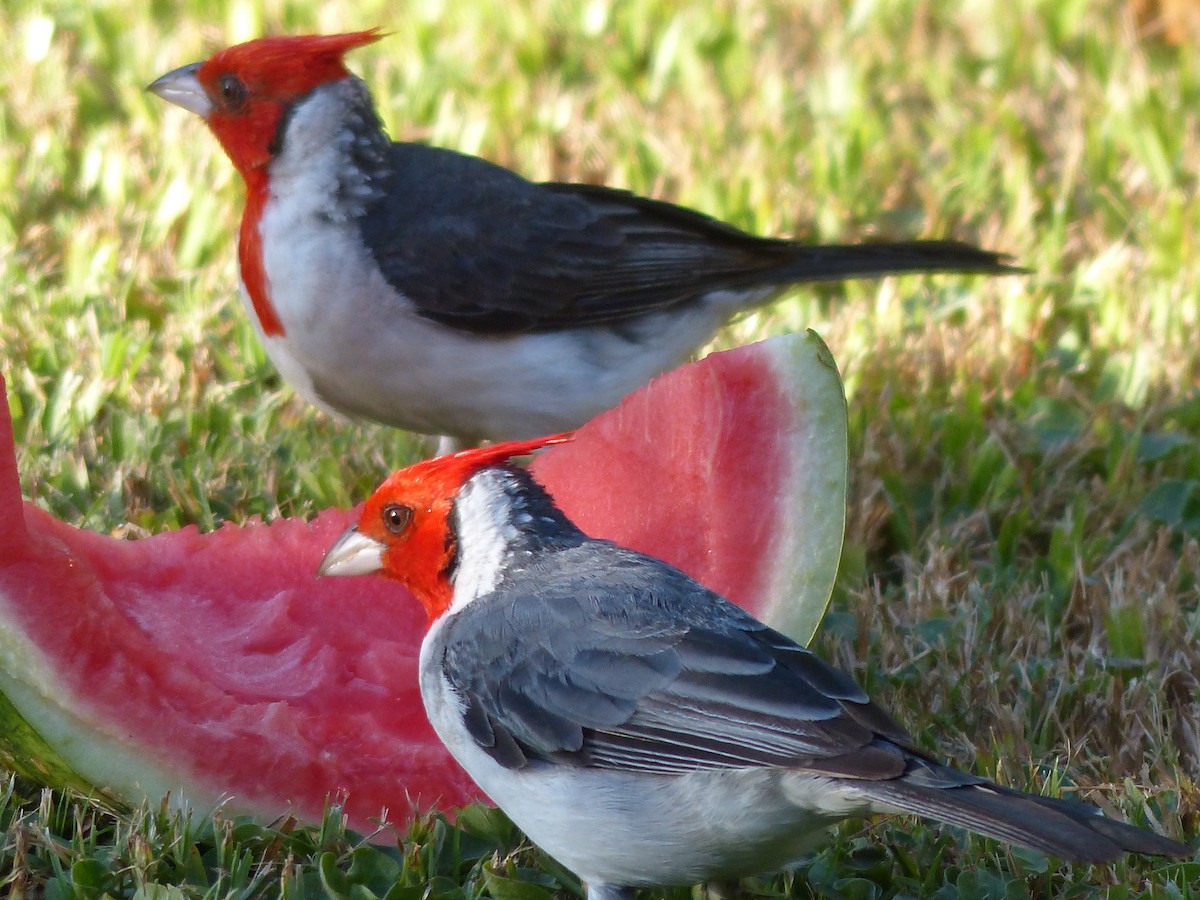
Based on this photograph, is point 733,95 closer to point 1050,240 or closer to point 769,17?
point 769,17

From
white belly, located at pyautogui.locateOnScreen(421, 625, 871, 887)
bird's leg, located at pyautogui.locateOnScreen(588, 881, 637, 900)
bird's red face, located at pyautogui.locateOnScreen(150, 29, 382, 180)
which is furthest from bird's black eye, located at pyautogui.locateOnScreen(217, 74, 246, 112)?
bird's leg, located at pyautogui.locateOnScreen(588, 881, 637, 900)

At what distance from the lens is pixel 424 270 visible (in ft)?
14.8

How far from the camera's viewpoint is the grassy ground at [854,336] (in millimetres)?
3104

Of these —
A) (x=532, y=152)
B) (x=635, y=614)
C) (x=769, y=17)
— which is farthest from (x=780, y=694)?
(x=769, y=17)

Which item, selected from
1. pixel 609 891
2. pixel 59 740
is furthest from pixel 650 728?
pixel 59 740

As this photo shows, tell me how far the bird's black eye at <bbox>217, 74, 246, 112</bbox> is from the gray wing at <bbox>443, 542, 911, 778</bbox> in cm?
220

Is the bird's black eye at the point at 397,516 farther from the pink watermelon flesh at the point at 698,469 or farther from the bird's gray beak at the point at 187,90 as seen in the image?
the bird's gray beak at the point at 187,90

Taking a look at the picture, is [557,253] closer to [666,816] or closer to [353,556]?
[353,556]

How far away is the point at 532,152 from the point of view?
6641mm

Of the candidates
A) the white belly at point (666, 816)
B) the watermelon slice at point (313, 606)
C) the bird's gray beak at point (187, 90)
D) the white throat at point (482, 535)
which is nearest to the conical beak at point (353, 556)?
the white throat at point (482, 535)

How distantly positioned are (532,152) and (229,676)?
3641 millimetres

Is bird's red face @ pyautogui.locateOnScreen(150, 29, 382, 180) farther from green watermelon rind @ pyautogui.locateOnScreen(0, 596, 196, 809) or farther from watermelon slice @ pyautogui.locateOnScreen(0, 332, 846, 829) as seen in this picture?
green watermelon rind @ pyautogui.locateOnScreen(0, 596, 196, 809)

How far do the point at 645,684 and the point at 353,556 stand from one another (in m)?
0.77

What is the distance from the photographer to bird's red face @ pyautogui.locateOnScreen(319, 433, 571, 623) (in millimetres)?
3105
